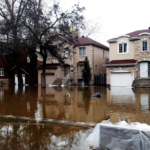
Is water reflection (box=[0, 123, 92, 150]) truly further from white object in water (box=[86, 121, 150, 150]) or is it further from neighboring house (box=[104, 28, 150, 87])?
neighboring house (box=[104, 28, 150, 87])

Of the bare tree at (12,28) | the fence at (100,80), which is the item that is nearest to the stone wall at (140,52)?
the fence at (100,80)

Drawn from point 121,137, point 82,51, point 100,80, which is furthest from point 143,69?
point 121,137

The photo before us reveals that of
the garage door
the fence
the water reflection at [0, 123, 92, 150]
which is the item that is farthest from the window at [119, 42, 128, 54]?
the water reflection at [0, 123, 92, 150]

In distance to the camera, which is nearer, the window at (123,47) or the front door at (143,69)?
the front door at (143,69)

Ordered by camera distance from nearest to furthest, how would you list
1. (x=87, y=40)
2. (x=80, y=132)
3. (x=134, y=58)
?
(x=80, y=132) → (x=134, y=58) → (x=87, y=40)

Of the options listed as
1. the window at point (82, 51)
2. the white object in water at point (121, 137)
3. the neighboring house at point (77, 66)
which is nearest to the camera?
the white object in water at point (121, 137)

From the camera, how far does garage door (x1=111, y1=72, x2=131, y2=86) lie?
89.3 ft

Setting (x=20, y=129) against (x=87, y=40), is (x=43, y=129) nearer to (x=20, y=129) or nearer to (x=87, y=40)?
(x=20, y=129)

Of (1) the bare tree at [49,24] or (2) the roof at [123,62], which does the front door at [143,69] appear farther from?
(1) the bare tree at [49,24]

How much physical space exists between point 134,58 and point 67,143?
24.7 m

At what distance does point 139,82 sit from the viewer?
Result: 1013 inches

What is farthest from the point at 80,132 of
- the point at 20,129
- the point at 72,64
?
the point at 72,64

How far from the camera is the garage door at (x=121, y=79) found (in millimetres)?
27209

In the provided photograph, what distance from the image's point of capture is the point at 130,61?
27.1 meters
